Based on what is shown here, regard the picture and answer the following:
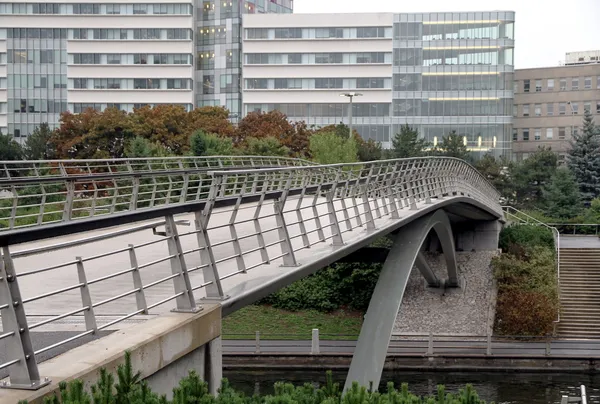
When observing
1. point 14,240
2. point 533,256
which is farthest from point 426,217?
point 14,240

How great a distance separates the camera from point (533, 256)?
143 ft

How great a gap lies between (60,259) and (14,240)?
751 cm

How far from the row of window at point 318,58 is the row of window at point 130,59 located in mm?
7643

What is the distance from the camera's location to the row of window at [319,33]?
99.2 m

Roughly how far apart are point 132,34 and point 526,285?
236 feet

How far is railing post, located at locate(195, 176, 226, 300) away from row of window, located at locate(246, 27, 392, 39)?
301 ft

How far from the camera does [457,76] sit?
3814 inches

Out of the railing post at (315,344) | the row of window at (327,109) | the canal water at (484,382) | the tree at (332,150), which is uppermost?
the row of window at (327,109)

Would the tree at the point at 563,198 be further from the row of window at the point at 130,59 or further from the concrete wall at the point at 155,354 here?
the concrete wall at the point at 155,354

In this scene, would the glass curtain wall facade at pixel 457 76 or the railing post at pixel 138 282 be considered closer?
the railing post at pixel 138 282

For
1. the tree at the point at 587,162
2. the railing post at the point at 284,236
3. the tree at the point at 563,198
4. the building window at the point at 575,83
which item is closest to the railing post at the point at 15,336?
the railing post at the point at 284,236

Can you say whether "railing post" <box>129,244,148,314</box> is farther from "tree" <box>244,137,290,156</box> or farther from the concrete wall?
"tree" <box>244,137,290,156</box>

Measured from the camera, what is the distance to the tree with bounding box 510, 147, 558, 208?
2928 inches

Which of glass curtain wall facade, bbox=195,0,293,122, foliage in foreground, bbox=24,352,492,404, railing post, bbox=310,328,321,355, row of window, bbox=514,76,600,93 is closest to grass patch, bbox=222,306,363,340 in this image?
railing post, bbox=310,328,321,355
